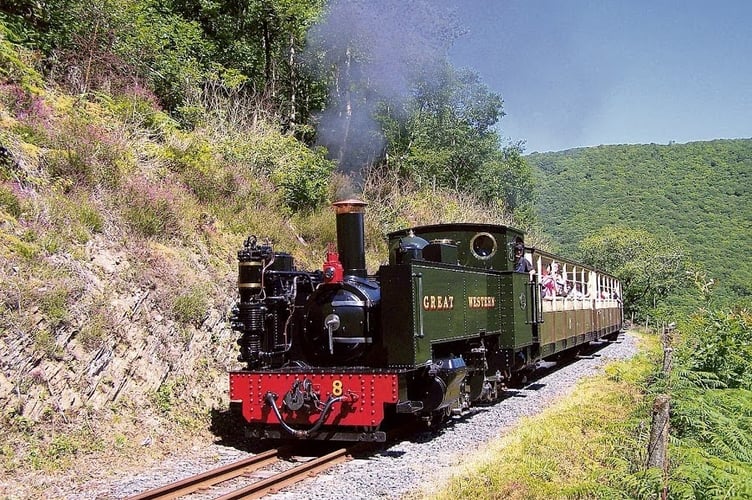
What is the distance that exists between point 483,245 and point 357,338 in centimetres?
376

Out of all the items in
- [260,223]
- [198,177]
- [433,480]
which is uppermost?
[198,177]

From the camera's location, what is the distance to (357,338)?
26.8 ft

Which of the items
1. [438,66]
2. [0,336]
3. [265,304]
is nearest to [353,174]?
A: [438,66]

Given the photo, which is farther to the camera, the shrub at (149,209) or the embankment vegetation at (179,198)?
the shrub at (149,209)

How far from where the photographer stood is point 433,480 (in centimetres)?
646

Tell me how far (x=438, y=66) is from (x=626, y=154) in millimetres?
69905

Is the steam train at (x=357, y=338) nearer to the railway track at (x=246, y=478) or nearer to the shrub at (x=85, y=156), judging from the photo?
the railway track at (x=246, y=478)

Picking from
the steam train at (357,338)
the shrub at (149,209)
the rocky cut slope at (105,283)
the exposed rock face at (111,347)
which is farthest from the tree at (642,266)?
the exposed rock face at (111,347)

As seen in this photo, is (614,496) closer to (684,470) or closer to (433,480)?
(684,470)

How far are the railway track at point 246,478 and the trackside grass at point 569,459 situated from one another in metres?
1.43

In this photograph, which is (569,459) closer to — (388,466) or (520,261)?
(388,466)

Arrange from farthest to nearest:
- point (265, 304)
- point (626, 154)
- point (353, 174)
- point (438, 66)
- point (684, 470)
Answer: point (626, 154), point (438, 66), point (353, 174), point (265, 304), point (684, 470)

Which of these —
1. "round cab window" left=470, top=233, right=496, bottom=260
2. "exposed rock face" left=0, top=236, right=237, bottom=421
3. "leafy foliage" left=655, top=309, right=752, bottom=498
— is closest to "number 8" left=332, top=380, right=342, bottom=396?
"exposed rock face" left=0, top=236, right=237, bottom=421

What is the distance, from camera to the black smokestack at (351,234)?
8.60 m
